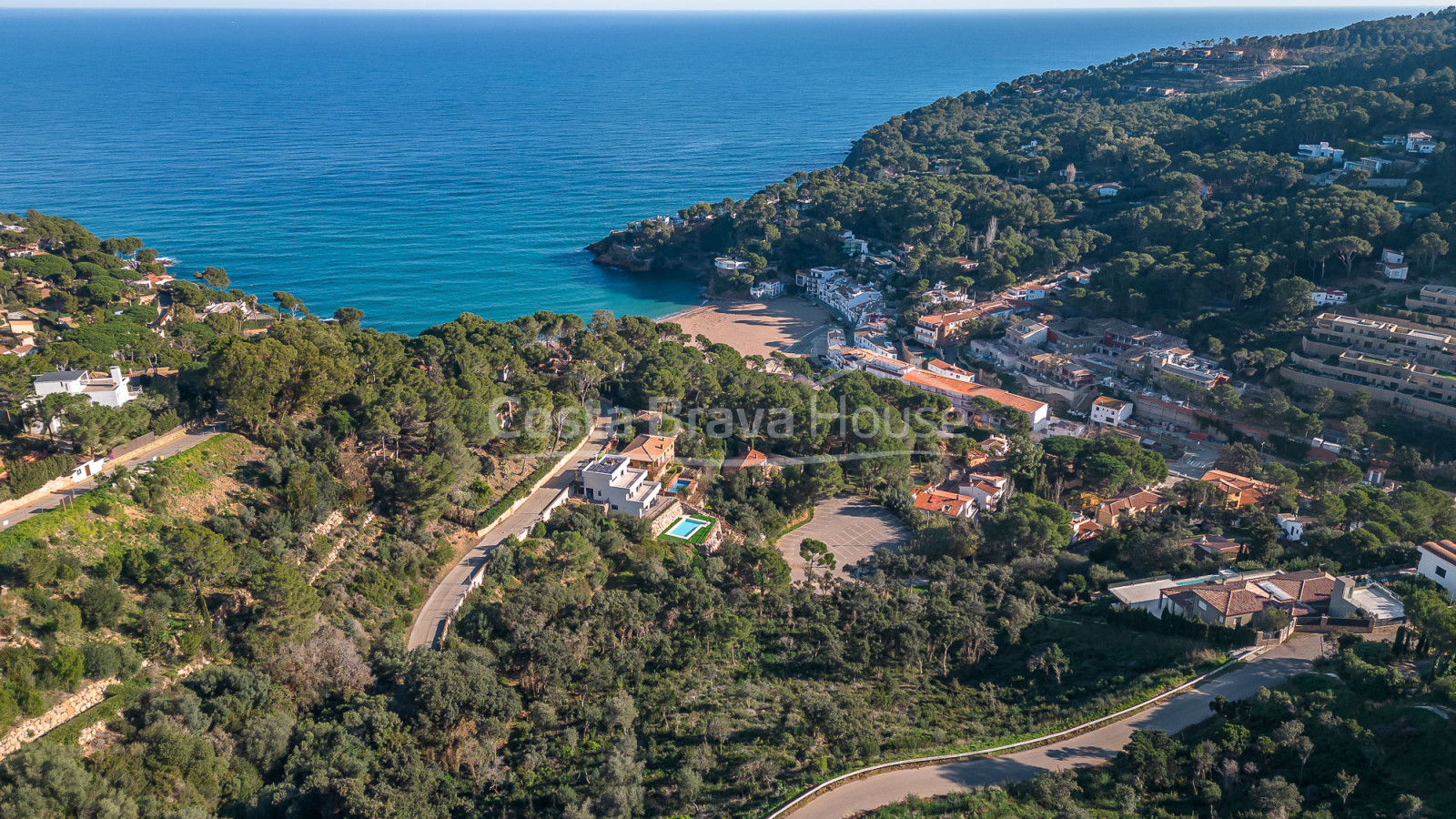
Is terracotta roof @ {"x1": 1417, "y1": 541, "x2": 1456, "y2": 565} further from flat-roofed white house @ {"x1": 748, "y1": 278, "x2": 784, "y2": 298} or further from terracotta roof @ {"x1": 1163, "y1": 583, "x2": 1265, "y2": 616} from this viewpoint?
flat-roofed white house @ {"x1": 748, "y1": 278, "x2": 784, "y2": 298}

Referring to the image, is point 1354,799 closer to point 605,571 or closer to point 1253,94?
point 605,571

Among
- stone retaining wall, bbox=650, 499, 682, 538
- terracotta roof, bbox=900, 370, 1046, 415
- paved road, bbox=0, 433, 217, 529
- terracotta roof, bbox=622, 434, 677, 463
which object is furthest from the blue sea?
stone retaining wall, bbox=650, 499, 682, 538

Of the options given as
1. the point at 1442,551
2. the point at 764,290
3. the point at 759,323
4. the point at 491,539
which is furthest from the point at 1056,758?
the point at 764,290

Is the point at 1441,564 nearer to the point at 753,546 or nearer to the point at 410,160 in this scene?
the point at 753,546

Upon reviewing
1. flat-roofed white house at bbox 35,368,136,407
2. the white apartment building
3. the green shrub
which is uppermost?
the white apartment building

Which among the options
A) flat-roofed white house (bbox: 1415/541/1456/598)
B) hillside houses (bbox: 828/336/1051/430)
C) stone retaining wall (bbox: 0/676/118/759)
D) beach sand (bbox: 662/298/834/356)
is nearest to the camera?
stone retaining wall (bbox: 0/676/118/759)

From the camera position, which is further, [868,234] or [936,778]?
[868,234]

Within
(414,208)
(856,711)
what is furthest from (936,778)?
(414,208)
